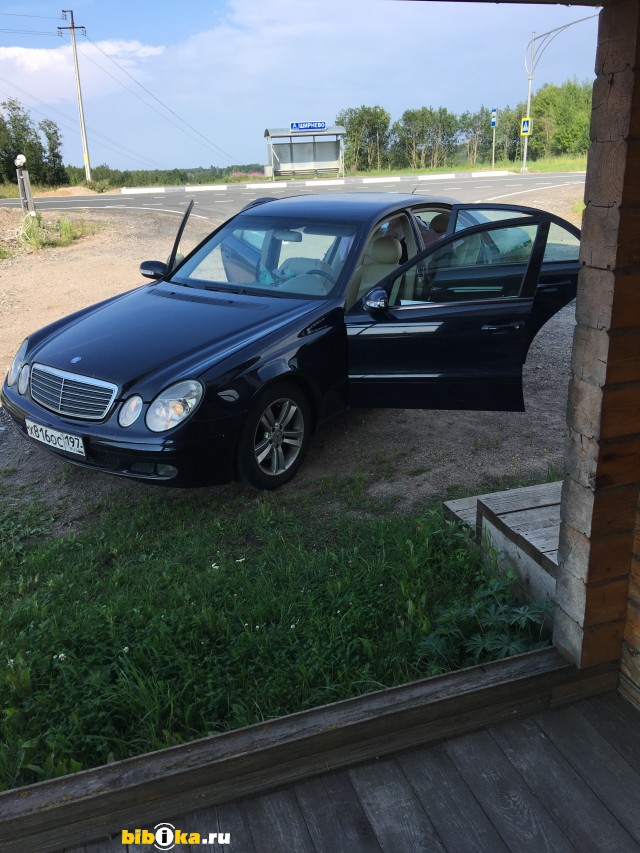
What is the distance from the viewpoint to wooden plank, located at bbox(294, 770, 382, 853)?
2.14m

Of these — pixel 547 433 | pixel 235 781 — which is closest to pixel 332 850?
pixel 235 781

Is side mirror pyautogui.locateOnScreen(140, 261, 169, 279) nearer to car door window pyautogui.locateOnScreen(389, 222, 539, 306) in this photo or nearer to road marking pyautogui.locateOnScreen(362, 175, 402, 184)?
car door window pyautogui.locateOnScreen(389, 222, 539, 306)

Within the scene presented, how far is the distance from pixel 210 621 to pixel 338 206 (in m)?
3.81

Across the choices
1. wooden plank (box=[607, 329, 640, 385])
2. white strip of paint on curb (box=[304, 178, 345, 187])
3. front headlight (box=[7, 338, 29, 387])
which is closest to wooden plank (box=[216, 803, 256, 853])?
wooden plank (box=[607, 329, 640, 385])

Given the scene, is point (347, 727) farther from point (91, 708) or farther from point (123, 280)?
point (123, 280)

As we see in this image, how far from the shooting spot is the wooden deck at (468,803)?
2.13 metres

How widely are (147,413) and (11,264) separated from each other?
1127 cm

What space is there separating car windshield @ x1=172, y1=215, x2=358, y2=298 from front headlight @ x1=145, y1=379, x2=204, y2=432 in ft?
4.24

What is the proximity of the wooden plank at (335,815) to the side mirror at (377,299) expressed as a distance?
3.30 m

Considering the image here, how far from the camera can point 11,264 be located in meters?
14.2

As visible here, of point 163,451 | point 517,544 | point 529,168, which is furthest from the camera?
point 529,168

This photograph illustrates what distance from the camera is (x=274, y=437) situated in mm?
4832

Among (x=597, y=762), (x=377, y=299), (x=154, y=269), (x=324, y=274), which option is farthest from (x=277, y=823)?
(x=154, y=269)

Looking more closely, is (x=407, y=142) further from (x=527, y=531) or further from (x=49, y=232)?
(x=527, y=531)
